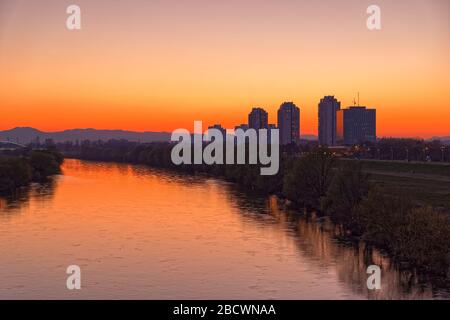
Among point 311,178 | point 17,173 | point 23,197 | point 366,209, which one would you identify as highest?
point 311,178

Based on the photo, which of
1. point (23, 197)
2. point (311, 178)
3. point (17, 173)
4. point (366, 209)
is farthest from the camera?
point (17, 173)

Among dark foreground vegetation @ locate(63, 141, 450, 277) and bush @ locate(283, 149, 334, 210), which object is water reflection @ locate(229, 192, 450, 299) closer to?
dark foreground vegetation @ locate(63, 141, 450, 277)

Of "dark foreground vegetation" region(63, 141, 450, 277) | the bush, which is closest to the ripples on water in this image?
"dark foreground vegetation" region(63, 141, 450, 277)

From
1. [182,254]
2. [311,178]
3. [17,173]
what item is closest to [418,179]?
[311,178]

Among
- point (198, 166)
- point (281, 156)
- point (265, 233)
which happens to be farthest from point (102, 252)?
point (198, 166)

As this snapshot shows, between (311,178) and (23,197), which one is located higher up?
(311,178)

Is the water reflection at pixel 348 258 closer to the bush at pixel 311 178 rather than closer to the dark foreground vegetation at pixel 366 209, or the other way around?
the dark foreground vegetation at pixel 366 209

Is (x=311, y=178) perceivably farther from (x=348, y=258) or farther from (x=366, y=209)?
(x=348, y=258)
